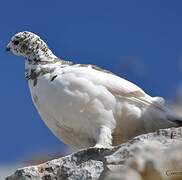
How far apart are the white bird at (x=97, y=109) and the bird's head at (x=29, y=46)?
0.75 meters

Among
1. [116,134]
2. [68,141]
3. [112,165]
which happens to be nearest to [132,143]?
[112,165]

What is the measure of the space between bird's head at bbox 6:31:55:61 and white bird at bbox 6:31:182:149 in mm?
755

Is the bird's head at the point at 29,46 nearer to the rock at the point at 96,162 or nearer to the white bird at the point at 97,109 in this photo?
the white bird at the point at 97,109

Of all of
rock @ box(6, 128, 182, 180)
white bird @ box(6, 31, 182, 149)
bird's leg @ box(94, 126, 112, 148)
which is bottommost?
rock @ box(6, 128, 182, 180)

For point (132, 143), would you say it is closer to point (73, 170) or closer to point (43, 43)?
point (73, 170)

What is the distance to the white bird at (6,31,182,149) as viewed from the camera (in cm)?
557

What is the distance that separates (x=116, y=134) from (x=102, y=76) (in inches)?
27.2

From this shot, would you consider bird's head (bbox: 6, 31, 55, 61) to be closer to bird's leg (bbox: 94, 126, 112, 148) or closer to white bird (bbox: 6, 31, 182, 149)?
white bird (bbox: 6, 31, 182, 149)

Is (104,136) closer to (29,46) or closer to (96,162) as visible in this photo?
(96,162)

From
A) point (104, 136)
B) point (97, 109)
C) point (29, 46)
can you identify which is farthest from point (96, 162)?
point (29, 46)

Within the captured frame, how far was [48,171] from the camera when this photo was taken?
193 inches

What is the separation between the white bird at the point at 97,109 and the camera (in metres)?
5.57

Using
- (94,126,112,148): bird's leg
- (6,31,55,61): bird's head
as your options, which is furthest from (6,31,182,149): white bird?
(6,31,55,61): bird's head

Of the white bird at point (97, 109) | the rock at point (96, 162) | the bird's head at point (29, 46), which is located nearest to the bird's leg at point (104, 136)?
the white bird at point (97, 109)
